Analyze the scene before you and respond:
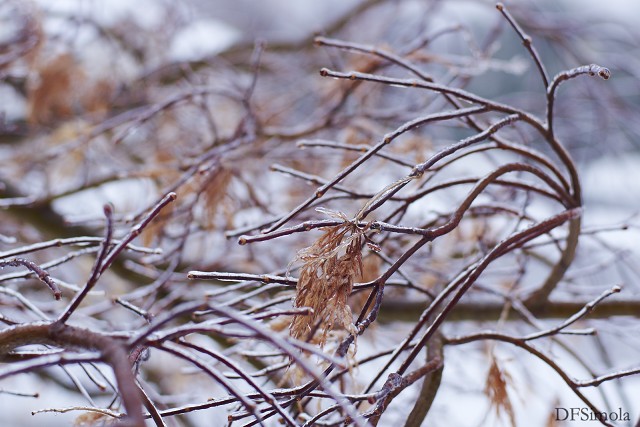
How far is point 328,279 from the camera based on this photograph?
0.63 metres

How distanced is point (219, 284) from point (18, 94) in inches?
42.6

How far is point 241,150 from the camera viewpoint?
1313 millimetres

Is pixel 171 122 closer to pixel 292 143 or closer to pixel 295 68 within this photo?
pixel 295 68

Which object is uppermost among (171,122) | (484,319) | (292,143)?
(171,122)

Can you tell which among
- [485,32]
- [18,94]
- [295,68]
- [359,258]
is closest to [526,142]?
[359,258]

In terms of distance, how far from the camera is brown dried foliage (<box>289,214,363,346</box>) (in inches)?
24.5

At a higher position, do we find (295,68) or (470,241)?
(295,68)

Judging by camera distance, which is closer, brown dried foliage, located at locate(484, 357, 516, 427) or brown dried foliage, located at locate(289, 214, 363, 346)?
brown dried foliage, located at locate(289, 214, 363, 346)

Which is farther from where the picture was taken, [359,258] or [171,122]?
[171,122]

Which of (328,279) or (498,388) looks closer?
(328,279)

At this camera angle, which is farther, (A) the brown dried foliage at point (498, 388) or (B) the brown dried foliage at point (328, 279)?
→ (A) the brown dried foliage at point (498, 388)

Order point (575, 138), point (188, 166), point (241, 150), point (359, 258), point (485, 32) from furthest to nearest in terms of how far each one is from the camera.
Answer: point (485, 32), point (575, 138), point (241, 150), point (188, 166), point (359, 258)

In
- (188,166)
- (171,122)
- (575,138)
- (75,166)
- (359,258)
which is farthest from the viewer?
(575,138)

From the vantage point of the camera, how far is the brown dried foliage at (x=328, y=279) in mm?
622
